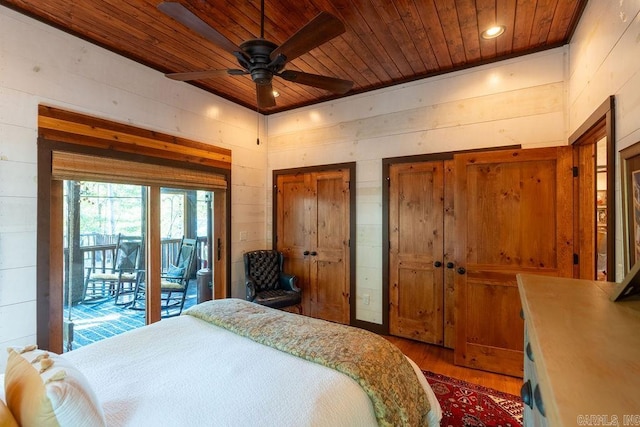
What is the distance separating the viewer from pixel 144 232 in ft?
10.2

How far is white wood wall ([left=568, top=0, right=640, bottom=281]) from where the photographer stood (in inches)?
55.3

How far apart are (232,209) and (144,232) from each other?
1120 mm

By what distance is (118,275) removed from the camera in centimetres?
300

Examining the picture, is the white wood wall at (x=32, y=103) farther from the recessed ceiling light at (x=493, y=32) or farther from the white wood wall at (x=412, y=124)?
the recessed ceiling light at (x=493, y=32)

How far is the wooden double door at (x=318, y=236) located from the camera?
384cm

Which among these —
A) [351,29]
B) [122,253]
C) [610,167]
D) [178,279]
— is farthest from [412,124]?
[122,253]

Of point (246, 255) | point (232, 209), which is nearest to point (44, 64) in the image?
point (232, 209)

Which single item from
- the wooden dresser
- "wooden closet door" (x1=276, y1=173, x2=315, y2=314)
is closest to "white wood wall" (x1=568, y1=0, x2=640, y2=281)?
the wooden dresser

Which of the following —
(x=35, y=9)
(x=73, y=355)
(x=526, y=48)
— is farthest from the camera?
(x=526, y=48)

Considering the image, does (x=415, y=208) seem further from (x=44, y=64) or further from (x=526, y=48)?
(x=44, y=64)

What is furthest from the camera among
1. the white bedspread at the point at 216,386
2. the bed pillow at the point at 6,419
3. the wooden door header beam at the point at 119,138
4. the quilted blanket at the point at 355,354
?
the wooden door header beam at the point at 119,138

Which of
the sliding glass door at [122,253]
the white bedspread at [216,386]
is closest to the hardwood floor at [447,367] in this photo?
the white bedspread at [216,386]

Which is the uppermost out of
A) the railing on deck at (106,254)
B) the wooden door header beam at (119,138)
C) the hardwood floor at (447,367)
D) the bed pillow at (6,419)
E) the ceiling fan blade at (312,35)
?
the ceiling fan blade at (312,35)

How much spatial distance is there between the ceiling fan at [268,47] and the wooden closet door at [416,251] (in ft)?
5.10
